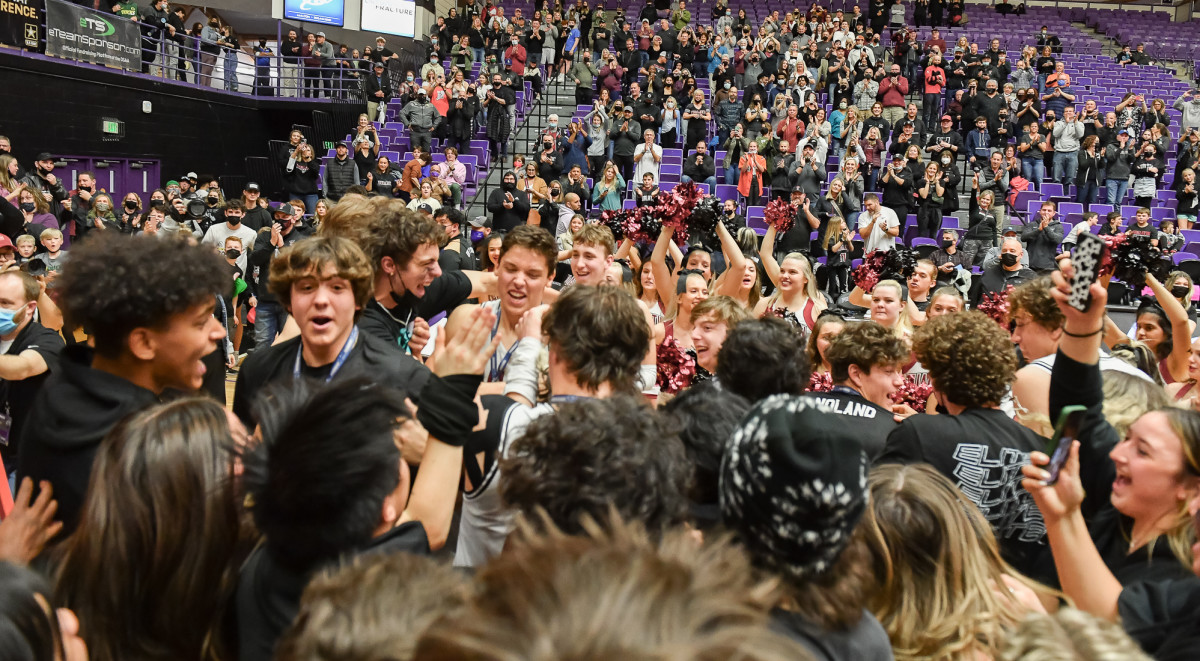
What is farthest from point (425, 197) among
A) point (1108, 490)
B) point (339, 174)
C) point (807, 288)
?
point (1108, 490)

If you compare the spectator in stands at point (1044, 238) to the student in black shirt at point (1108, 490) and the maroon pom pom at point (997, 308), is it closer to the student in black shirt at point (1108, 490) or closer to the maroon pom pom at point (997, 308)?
the maroon pom pom at point (997, 308)

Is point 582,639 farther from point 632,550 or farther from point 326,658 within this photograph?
point 326,658

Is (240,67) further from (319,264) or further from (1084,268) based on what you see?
(1084,268)

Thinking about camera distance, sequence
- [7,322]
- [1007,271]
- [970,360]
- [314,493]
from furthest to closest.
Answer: [1007,271], [7,322], [970,360], [314,493]

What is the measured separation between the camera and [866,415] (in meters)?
3.12

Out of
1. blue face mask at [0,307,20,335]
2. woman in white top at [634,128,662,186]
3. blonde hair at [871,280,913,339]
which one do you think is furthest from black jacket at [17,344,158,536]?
woman in white top at [634,128,662,186]

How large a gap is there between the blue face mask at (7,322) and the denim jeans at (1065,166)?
1506cm

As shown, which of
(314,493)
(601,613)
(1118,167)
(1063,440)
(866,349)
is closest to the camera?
(601,613)

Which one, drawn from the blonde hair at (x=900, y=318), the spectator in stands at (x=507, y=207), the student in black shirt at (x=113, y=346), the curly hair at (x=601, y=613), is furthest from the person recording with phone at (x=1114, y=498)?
the spectator in stands at (x=507, y=207)

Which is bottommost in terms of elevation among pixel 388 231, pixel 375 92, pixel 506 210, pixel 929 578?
pixel 506 210

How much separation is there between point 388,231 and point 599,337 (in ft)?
4.18

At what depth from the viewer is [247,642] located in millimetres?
1516

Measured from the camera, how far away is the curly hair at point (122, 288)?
79.8 inches

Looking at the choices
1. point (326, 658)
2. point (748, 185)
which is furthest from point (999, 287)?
point (326, 658)
